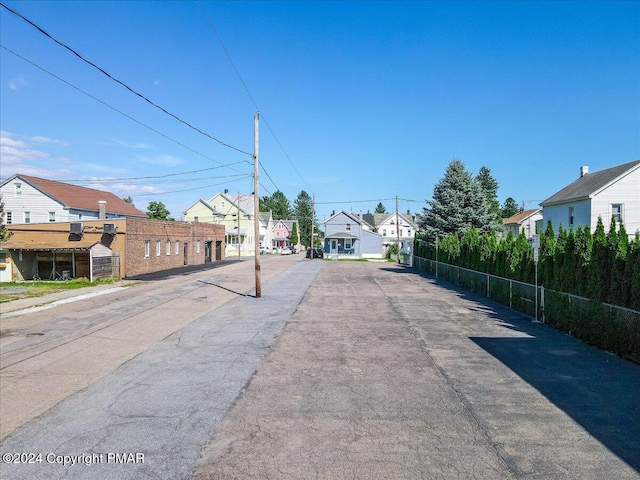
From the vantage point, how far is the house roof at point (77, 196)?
40.8 m

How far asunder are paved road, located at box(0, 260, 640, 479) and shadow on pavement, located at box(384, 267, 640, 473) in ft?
0.09

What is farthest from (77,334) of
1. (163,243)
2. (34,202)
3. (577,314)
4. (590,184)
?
(34,202)

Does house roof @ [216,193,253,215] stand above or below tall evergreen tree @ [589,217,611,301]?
above

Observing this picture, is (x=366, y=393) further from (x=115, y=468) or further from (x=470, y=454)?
(x=115, y=468)

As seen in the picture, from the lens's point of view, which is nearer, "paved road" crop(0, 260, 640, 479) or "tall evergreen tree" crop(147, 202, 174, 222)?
"paved road" crop(0, 260, 640, 479)

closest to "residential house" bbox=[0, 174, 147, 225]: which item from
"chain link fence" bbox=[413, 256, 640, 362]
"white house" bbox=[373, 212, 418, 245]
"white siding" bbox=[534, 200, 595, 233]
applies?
"chain link fence" bbox=[413, 256, 640, 362]

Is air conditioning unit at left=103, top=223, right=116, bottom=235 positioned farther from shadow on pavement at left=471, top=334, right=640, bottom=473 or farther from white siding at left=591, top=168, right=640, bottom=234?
white siding at left=591, top=168, right=640, bottom=234

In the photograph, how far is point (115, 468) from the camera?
4578 millimetres

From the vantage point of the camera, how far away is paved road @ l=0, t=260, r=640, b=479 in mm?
4598

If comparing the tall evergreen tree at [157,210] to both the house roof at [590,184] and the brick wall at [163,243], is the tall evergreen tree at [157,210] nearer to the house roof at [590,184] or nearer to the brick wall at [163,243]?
the brick wall at [163,243]

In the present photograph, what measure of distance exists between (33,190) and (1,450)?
4351cm

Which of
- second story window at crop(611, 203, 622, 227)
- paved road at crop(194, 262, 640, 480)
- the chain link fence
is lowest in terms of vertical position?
paved road at crop(194, 262, 640, 480)

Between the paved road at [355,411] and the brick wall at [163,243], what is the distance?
824 inches

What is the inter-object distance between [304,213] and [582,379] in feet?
425
